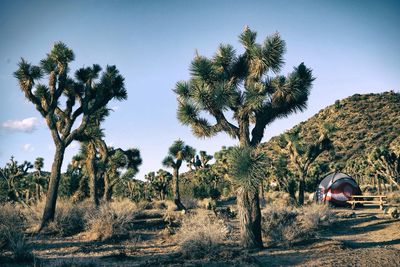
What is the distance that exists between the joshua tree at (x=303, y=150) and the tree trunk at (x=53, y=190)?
46.1 feet

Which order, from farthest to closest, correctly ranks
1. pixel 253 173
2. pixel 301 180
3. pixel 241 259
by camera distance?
pixel 301 180 → pixel 253 173 → pixel 241 259

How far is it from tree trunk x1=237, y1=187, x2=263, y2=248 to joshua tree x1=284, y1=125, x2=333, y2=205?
40.2 ft

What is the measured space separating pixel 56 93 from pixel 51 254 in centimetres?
647

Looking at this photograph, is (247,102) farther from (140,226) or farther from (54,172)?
(54,172)

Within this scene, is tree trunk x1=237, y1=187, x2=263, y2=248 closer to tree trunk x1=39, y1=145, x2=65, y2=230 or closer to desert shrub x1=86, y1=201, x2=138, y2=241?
desert shrub x1=86, y1=201, x2=138, y2=241

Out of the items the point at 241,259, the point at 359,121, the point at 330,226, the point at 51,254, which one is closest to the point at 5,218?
the point at 51,254

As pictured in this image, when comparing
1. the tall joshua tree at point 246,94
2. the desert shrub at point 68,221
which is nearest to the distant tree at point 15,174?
the desert shrub at point 68,221

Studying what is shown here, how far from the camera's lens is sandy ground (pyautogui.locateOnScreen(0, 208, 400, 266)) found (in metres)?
7.99

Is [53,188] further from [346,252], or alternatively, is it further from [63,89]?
[346,252]

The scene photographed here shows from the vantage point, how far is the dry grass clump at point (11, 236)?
863cm

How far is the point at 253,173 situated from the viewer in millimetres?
9461

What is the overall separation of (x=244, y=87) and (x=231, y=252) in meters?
4.96

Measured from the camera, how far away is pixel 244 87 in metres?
11.1

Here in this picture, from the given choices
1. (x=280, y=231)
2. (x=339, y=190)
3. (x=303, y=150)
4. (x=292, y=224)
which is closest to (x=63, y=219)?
(x=280, y=231)
